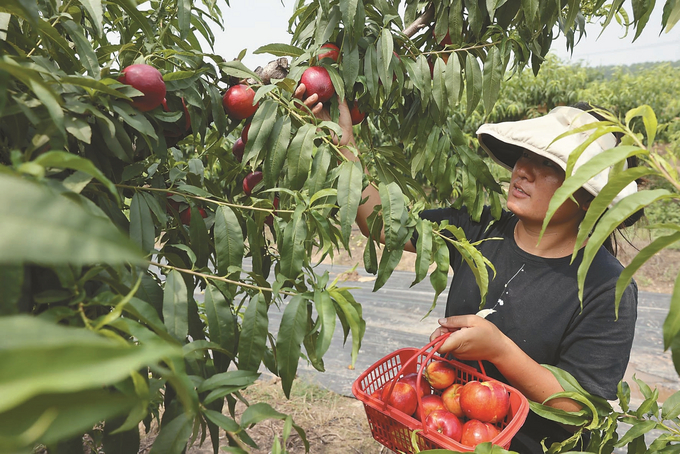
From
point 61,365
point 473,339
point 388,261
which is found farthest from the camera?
point 473,339

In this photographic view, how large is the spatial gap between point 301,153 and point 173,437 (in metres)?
0.52

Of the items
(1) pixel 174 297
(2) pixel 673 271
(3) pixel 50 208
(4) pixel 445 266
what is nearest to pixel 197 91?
(1) pixel 174 297

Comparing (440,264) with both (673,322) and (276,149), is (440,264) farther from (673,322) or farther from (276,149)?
(673,322)

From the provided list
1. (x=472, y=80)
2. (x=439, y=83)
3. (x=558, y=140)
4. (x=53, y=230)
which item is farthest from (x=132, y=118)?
(x=558, y=140)

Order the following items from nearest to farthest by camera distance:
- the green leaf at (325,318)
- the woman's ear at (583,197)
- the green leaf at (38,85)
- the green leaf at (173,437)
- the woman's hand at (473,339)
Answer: the green leaf at (38,85) < the green leaf at (173,437) < the green leaf at (325,318) < the woman's hand at (473,339) < the woman's ear at (583,197)

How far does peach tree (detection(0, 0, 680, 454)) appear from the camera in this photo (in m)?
0.21

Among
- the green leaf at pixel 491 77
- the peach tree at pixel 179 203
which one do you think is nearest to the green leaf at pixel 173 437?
the peach tree at pixel 179 203

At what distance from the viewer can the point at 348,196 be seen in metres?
0.75

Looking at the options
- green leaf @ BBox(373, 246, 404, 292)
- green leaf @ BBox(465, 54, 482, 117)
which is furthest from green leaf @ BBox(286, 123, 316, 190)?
green leaf @ BBox(465, 54, 482, 117)

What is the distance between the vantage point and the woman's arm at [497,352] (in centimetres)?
107

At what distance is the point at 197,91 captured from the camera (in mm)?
821

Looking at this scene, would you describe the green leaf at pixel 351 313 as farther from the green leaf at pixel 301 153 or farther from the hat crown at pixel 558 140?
the hat crown at pixel 558 140

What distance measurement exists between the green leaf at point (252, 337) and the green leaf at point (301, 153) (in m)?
0.28

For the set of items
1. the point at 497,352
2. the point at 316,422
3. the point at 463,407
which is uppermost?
the point at 497,352
